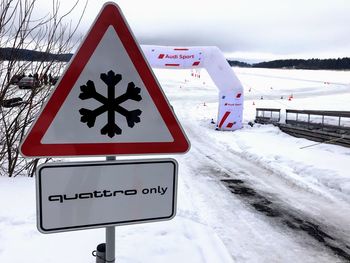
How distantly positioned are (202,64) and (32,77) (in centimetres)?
1058

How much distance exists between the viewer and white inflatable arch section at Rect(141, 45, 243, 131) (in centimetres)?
1487

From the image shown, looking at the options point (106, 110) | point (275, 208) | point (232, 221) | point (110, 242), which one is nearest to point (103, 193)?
point (110, 242)

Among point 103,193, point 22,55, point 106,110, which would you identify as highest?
point 22,55

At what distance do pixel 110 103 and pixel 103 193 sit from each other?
475 millimetres

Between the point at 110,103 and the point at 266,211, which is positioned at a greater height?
the point at 110,103

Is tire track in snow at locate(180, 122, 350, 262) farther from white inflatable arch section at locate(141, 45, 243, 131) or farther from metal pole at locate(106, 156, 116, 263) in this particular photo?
white inflatable arch section at locate(141, 45, 243, 131)

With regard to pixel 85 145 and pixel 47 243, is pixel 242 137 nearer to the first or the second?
pixel 47 243

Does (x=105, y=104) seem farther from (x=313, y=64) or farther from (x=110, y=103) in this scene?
(x=313, y=64)

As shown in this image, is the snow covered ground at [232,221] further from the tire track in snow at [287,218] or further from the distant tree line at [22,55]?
the distant tree line at [22,55]

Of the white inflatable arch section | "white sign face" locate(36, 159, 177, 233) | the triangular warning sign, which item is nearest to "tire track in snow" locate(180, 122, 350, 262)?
"white sign face" locate(36, 159, 177, 233)

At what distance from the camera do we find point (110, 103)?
173cm

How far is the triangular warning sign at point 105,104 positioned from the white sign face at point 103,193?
0.30 feet

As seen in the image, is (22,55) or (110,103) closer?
(110,103)

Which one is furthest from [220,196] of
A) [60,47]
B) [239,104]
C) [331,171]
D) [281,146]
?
[239,104]
